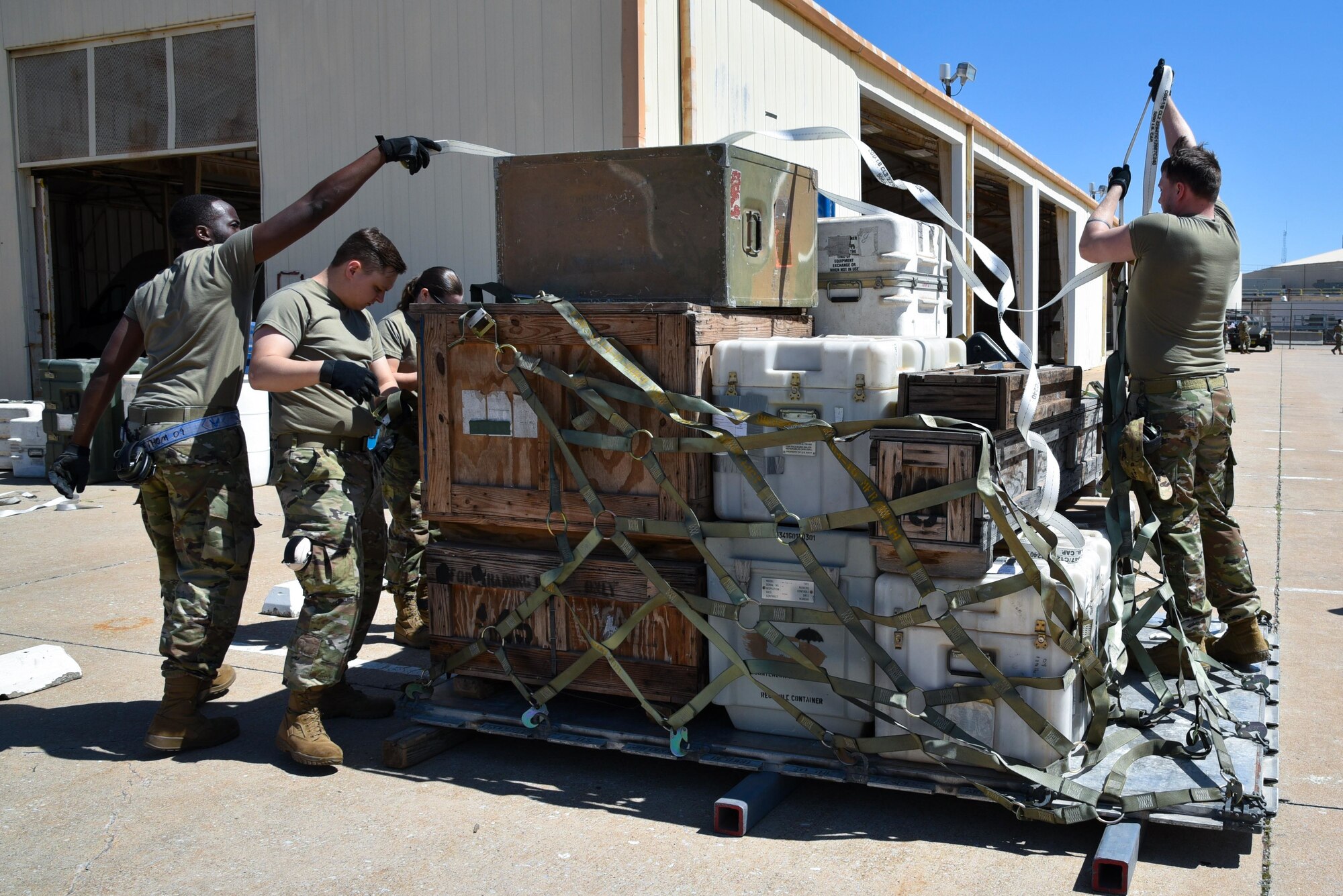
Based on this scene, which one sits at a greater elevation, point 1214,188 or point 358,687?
point 1214,188

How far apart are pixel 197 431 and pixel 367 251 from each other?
94cm

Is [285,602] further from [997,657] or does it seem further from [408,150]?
[997,657]

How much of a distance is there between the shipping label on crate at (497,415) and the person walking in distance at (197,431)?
2.91 feet

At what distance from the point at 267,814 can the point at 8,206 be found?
1195 cm

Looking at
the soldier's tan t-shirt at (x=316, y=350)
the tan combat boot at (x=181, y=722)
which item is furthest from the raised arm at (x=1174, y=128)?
the tan combat boot at (x=181, y=722)

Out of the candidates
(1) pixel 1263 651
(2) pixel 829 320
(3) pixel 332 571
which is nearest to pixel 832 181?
(2) pixel 829 320

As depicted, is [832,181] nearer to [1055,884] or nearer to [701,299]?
[701,299]

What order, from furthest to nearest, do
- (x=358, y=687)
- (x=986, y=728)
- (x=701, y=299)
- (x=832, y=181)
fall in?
1. (x=832, y=181)
2. (x=358, y=687)
3. (x=701, y=299)
4. (x=986, y=728)

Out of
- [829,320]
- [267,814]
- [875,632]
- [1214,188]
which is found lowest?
[267,814]

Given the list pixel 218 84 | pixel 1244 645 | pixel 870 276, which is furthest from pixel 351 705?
pixel 218 84

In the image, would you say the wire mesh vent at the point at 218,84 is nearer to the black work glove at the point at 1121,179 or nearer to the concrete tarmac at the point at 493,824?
the concrete tarmac at the point at 493,824

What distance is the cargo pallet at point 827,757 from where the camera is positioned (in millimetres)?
3264

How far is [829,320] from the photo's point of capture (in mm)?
5273

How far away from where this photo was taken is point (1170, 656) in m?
4.57
